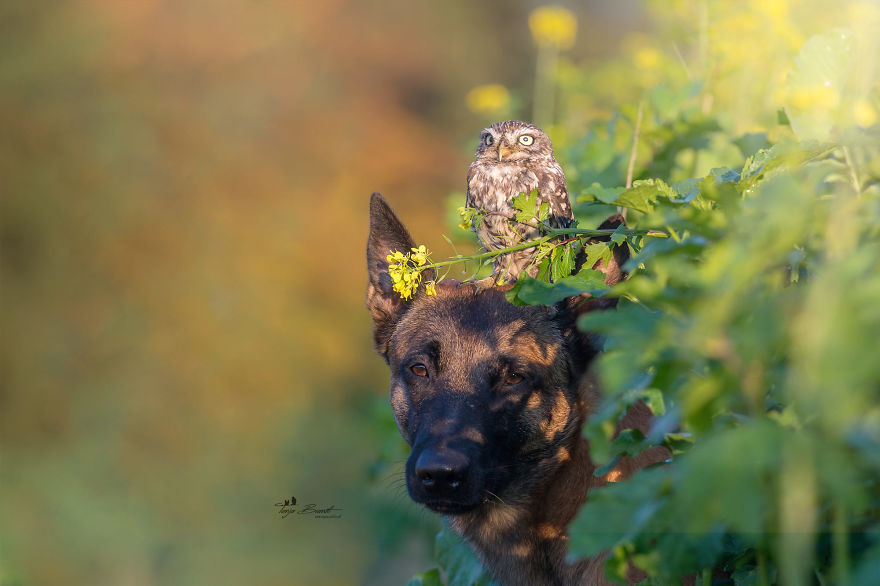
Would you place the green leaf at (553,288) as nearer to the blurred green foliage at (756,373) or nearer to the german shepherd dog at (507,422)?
the blurred green foliage at (756,373)

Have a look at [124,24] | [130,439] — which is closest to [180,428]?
[130,439]

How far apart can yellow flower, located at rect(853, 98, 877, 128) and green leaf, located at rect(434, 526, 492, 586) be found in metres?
2.09

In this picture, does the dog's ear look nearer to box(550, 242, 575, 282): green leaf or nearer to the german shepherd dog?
the german shepherd dog

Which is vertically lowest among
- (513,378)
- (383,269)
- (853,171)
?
(513,378)

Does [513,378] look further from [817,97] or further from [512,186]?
[817,97]

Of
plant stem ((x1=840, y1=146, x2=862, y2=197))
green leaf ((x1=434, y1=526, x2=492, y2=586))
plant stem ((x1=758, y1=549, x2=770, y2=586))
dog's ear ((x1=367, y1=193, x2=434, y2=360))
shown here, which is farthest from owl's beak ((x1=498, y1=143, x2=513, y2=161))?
plant stem ((x1=758, y1=549, x2=770, y2=586))

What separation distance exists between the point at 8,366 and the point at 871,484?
32.3 ft

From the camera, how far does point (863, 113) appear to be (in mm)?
2615

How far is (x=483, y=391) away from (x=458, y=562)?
100cm

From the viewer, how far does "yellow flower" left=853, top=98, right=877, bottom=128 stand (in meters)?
2.36

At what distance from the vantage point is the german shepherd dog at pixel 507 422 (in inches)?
114

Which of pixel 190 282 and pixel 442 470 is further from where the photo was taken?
pixel 190 282

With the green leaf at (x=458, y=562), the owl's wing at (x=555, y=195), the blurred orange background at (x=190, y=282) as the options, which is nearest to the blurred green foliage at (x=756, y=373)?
the owl's wing at (x=555, y=195)

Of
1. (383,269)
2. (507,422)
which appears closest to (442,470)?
(507,422)
